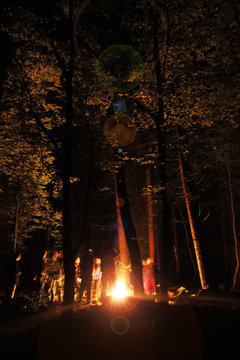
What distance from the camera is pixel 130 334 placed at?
21.1 feet

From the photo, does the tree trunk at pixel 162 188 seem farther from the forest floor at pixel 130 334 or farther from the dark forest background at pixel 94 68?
the forest floor at pixel 130 334

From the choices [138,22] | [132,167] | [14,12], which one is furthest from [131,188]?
[14,12]

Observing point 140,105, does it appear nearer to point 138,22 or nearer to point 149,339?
point 138,22

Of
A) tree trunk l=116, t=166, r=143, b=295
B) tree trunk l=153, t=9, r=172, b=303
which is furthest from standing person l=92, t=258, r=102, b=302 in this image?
tree trunk l=153, t=9, r=172, b=303

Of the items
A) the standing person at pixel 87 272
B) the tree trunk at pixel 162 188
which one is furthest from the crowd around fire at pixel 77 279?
the tree trunk at pixel 162 188

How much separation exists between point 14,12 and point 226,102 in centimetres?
862

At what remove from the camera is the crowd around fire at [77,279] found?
944 cm

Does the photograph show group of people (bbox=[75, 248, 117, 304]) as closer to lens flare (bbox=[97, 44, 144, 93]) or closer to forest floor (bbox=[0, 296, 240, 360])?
forest floor (bbox=[0, 296, 240, 360])

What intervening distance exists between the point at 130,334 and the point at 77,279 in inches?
323

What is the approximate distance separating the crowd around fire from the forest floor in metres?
1.52

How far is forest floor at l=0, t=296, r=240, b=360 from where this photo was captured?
5.64 metres

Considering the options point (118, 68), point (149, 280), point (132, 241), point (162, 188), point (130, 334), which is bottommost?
point (130, 334)

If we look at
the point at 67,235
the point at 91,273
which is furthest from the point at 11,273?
the point at 91,273

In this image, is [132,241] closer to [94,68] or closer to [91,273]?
[91,273]
